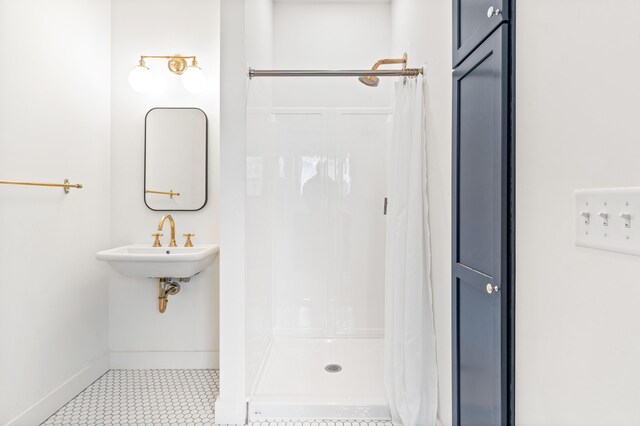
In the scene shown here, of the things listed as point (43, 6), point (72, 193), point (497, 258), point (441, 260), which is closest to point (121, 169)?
point (72, 193)

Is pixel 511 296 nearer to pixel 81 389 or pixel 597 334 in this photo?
pixel 597 334

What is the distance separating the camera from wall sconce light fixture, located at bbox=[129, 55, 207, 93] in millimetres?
2328

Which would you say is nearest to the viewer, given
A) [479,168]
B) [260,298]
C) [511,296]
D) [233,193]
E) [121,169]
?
[511,296]

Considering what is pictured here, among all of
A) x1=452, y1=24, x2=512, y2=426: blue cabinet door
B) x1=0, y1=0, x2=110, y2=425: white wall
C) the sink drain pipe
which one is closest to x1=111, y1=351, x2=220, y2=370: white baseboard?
x1=0, y1=0, x2=110, y2=425: white wall

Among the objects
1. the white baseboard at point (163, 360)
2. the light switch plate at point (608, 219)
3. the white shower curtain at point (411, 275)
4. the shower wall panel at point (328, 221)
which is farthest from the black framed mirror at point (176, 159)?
the light switch plate at point (608, 219)

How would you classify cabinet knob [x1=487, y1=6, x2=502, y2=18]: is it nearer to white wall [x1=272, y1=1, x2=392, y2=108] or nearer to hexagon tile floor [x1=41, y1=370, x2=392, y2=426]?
white wall [x1=272, y1=1, x2=392, y2=108]

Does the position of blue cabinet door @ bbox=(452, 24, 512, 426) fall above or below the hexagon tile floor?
above

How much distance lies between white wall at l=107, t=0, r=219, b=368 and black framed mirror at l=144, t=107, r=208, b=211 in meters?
0.05

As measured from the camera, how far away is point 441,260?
1.64 meters

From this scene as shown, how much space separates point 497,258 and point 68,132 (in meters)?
2.27

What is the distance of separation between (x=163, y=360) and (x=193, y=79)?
6.15 feet

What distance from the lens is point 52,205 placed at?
1.98 metres

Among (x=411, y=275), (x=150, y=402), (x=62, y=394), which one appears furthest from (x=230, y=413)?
(x=411, y=275)

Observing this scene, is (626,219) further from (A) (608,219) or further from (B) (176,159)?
(B) (176,159)
